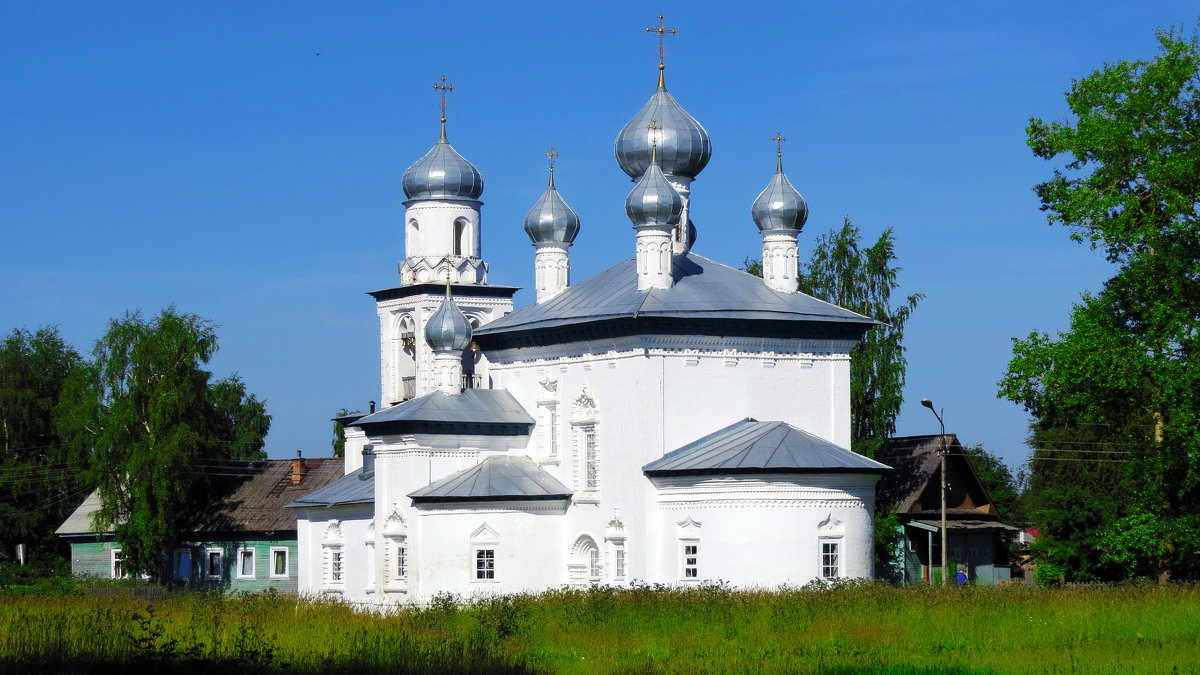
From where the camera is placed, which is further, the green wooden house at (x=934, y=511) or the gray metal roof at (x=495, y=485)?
the green wooden house at (x=934, y=511)

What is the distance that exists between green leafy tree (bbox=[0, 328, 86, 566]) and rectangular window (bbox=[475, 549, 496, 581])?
21.2 meters

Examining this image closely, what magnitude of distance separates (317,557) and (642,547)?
10.0 meters

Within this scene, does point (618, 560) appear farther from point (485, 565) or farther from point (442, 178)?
point (442, 178)

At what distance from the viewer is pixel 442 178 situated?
44312 mm

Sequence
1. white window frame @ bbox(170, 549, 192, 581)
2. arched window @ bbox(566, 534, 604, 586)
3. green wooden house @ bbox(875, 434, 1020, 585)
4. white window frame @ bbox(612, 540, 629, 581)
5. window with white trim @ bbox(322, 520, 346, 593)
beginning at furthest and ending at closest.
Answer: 1. white window frame @ bbox(170, 549, 192, 581)
2. green wooden house @ bbox(875, 434, 1020, 585)
3. window with white trim @ bbox(322, 520, 346, 593)
4. arched window @ bbox(566, 534, 604, 586)
5. white window frame @ bbox(612, 540, 629, 581)

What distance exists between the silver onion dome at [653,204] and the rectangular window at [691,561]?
6042mm

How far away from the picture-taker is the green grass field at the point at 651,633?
18.5 m

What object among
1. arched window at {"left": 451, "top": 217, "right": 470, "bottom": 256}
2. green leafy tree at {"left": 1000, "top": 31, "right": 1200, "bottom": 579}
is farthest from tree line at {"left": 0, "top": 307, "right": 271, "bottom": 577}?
green leafy tree at {"left": 1000, "top": 31, "right": 1200, "bottom": 579}

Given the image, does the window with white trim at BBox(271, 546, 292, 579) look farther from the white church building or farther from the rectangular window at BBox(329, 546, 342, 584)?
the white church building

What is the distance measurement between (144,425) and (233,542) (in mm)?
3816

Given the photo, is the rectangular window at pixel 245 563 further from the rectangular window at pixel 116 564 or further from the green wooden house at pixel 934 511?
the green wooden house at pixel 934 511

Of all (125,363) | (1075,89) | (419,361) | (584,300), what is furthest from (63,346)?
(1075,89)

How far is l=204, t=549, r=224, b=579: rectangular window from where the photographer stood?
47.8 meters

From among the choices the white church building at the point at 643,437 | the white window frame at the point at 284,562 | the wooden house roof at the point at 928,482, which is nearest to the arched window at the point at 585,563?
the white church building at the point at 643,437
